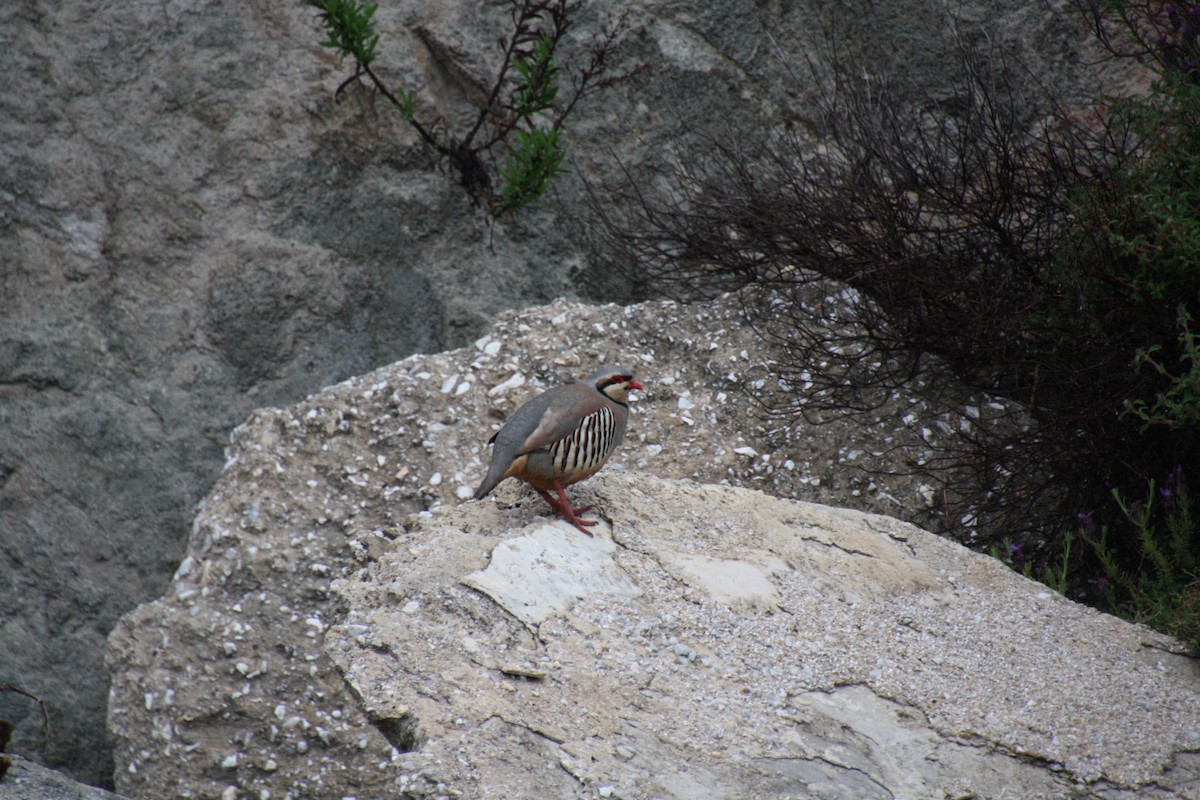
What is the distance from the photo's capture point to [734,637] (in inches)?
142

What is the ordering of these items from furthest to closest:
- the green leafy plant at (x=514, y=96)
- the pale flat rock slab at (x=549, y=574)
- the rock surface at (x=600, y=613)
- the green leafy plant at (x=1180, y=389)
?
the green leafy plant at (x=514, y=96) → the green leafy plant at (x=1180, y=389) → the pale flat rock slab at (x=549, y=574) → the rock surface at (x=600, y=613)

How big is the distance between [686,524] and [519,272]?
2839 millimetres

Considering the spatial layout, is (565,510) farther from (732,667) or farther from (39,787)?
(39,787)

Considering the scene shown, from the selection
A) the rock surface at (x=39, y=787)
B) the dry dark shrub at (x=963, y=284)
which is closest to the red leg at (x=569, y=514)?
the dry dark shrub at (x=963, y=284)

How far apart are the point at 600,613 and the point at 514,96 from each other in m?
3.97

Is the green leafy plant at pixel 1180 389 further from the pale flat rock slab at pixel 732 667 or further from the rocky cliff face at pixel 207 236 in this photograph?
the rocky cliff face at pixel 207 236

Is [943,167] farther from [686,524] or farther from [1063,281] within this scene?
[686,524]

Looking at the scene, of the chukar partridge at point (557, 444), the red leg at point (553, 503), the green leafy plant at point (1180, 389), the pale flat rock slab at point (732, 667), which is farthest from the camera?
the green leafy plant at point (1180, 389)

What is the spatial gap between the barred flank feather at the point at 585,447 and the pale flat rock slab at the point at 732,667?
0.72 feet

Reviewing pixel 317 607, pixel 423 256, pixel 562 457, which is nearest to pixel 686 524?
pixel 562 457

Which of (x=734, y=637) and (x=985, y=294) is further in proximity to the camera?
(x=985, y=294)

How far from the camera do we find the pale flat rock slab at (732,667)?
9.95 feet

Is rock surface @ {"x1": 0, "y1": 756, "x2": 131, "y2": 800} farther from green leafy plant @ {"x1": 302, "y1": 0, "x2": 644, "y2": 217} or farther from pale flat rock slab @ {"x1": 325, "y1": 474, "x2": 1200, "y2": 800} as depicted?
green leafy plant @ {"x1": 302, "y1": 0, "x2": 644, "y2": 217}

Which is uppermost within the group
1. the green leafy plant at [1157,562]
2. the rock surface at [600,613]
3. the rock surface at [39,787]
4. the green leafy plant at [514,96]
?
the green leafy plant at [514,96]
